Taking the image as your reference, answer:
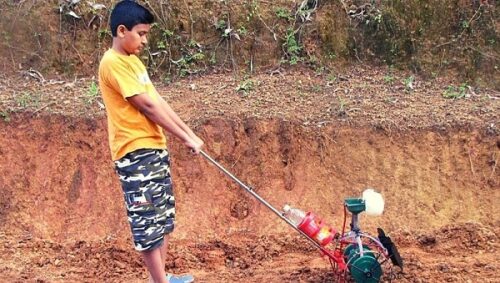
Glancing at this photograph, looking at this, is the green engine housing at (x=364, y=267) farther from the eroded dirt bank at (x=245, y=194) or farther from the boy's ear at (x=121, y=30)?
the boy's ear at (x=121, y=30)

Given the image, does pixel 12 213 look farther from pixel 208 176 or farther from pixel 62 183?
pixel 208 176

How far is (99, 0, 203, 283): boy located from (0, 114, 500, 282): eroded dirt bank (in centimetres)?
111

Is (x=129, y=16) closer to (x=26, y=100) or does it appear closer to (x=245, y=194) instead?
(x=245, y=194)

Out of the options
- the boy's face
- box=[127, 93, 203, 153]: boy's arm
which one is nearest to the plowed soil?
box=[127, 93, 203, 153]: boy's arm

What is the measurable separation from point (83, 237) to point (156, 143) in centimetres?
193

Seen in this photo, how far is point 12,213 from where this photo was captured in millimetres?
5414

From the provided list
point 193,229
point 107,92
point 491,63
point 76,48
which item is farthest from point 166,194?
point 491,63

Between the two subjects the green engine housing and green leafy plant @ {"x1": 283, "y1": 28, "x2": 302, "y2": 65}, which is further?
green leafy plant @ {"x1": 283, "y1": 28, "x2": 302, "y2": 65}

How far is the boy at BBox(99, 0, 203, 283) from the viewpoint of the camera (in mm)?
3479

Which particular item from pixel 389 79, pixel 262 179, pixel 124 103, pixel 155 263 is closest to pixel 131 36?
pixel 124 103

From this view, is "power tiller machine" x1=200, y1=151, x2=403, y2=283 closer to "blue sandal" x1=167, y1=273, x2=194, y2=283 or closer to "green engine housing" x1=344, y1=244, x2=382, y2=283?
"green engine housing" x1=344, y1=244, x2=382, y2=283

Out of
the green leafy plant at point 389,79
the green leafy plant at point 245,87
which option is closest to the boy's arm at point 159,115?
the green leafy plant at point 245,87

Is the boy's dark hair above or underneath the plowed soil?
above

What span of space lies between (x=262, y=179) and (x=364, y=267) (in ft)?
5.79
